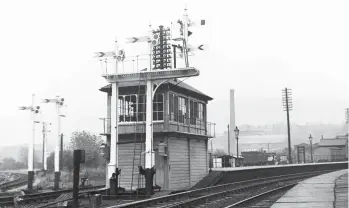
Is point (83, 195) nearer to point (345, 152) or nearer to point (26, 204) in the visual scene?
point (26, 204)

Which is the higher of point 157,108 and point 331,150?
point 157,108

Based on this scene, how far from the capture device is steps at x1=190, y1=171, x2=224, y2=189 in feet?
83.9

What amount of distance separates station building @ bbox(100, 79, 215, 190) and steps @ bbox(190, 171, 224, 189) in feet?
1.92

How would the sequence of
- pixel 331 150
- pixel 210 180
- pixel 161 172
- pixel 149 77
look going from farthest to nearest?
pixel 331 150
pixel 210 180
pixel 161 172
pixel 149 77

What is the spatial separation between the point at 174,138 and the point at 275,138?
461ft

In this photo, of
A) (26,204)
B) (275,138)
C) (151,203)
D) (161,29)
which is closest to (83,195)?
(26,204)

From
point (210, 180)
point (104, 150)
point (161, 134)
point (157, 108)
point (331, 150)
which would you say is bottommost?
point (210, 180)

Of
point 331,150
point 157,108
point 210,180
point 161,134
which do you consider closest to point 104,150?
point 161,134

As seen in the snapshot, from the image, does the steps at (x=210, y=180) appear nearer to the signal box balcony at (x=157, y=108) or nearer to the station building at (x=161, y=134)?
the station building at (x=161, y=134)

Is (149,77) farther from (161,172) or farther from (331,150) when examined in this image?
(331,150)

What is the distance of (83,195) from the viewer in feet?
62.5

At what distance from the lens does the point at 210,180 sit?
87.1 feet

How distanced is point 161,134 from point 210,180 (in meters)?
5.86

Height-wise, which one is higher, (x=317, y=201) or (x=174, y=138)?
(x=174, y=138)
